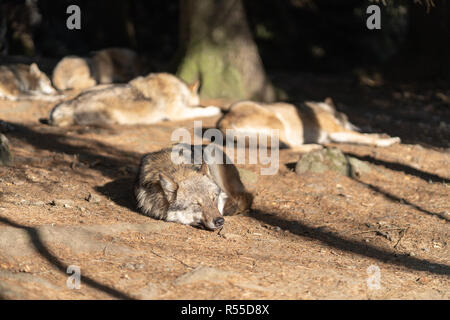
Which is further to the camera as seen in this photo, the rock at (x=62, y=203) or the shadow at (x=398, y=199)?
the shadow at (x=398, y=199)

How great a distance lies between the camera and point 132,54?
52.4 ft

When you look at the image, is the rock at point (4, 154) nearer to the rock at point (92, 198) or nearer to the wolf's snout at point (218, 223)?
the rock at point (92, 198)

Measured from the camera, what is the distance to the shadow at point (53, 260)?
4539 mm

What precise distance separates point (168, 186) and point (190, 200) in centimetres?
31

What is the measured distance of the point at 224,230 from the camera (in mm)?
6578

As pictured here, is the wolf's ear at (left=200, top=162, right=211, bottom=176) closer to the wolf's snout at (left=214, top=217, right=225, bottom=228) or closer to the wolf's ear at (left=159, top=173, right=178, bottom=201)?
the wolf's ear at (left=159, top=173, right=178, bottom=201)

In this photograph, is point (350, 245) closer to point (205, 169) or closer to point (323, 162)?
point (205, 169)

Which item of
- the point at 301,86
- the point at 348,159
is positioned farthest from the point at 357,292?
the point at 301,86

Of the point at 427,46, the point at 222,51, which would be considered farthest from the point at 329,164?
the point at 427,46

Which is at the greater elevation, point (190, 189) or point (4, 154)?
point (4, 154)

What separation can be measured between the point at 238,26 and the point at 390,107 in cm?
464

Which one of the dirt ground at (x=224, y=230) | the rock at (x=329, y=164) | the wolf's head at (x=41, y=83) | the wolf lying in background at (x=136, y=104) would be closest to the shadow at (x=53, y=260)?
the dirt ground at (x=224, y=230)

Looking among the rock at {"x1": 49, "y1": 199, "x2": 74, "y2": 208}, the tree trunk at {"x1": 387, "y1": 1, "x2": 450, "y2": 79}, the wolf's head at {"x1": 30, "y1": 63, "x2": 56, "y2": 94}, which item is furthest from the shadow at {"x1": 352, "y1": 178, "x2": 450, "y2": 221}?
the tree trunk at {"x1": 387, "y1": 1, "x2": 450, "y2": 79}

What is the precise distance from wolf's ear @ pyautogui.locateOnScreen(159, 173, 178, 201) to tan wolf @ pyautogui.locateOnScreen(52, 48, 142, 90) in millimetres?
8324
